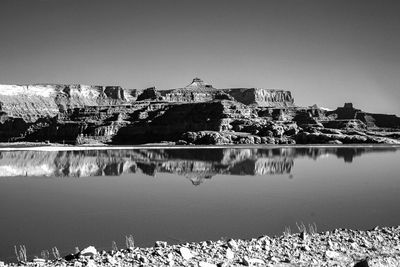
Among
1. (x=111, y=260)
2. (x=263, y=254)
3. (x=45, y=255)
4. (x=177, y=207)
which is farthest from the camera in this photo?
(x=177, y=207)

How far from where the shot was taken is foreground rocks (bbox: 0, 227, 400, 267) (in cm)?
1038

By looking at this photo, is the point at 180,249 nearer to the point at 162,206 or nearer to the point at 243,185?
the point at 162,206

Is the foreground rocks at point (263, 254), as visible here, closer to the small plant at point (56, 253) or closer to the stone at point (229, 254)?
the stone at point (229, 254)

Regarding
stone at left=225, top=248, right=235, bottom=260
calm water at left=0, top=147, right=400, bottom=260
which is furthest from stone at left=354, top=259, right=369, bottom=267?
calm water at left=0, top=147, right=400, bottom=260

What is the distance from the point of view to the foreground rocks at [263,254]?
10375 mm

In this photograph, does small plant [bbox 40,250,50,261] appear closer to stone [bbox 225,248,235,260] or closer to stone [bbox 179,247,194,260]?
stone [bbox 179,247,194,260]

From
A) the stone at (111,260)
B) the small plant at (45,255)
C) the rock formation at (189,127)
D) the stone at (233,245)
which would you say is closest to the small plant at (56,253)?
the small plant at (45,255)

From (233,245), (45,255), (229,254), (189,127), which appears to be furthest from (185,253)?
(189,127)

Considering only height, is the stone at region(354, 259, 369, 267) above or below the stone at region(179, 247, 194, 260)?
above

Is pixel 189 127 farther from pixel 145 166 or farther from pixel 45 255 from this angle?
pixel 45 255

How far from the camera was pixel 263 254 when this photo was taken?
11.2 m

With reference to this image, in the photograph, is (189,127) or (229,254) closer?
(229,254)

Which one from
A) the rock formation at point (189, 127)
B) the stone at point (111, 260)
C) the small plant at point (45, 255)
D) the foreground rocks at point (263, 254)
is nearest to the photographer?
the stone at point (111, 260)

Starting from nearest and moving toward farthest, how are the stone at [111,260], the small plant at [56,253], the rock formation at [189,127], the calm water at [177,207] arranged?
the stone at [111,260], the small plant at [56,253], the calm water at [177,207], the rock formation at [189,127]
